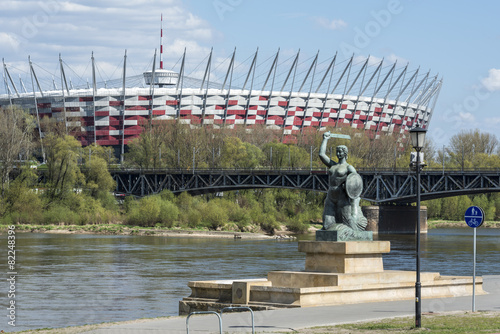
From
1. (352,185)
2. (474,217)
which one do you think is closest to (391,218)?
(352,185)

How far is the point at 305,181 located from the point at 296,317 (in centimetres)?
8102

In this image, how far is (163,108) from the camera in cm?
15575

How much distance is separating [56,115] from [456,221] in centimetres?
7012

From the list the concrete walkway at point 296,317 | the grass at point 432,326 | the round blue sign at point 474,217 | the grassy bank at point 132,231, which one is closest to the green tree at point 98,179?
the grassy bank at point 132,231

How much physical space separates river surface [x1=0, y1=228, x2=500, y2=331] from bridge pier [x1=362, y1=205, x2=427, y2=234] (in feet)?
59.6

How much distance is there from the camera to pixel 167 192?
10469cm

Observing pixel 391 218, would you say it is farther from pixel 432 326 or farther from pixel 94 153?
pixel 432 326

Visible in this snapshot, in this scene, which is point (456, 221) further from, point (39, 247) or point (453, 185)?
point (39, 247)

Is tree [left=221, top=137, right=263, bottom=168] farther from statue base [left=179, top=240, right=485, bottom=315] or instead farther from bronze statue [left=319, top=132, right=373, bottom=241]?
statue base [left=179, top=240, right=485, bottom=315]

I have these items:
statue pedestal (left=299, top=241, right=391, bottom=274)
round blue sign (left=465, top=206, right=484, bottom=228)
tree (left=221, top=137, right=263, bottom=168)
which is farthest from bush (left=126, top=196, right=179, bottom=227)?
round blue sign (left=465, top=206, right=484, bottom=228)

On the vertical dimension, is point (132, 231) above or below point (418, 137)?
below

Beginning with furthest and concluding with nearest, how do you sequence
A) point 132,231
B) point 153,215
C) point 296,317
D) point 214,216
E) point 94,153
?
point 94,153 < point 214,216 < point 153,215 < point 132,231 < point 296,317

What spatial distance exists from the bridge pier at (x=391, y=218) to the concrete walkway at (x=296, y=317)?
258 feet

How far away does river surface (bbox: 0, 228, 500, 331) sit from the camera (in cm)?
3053
